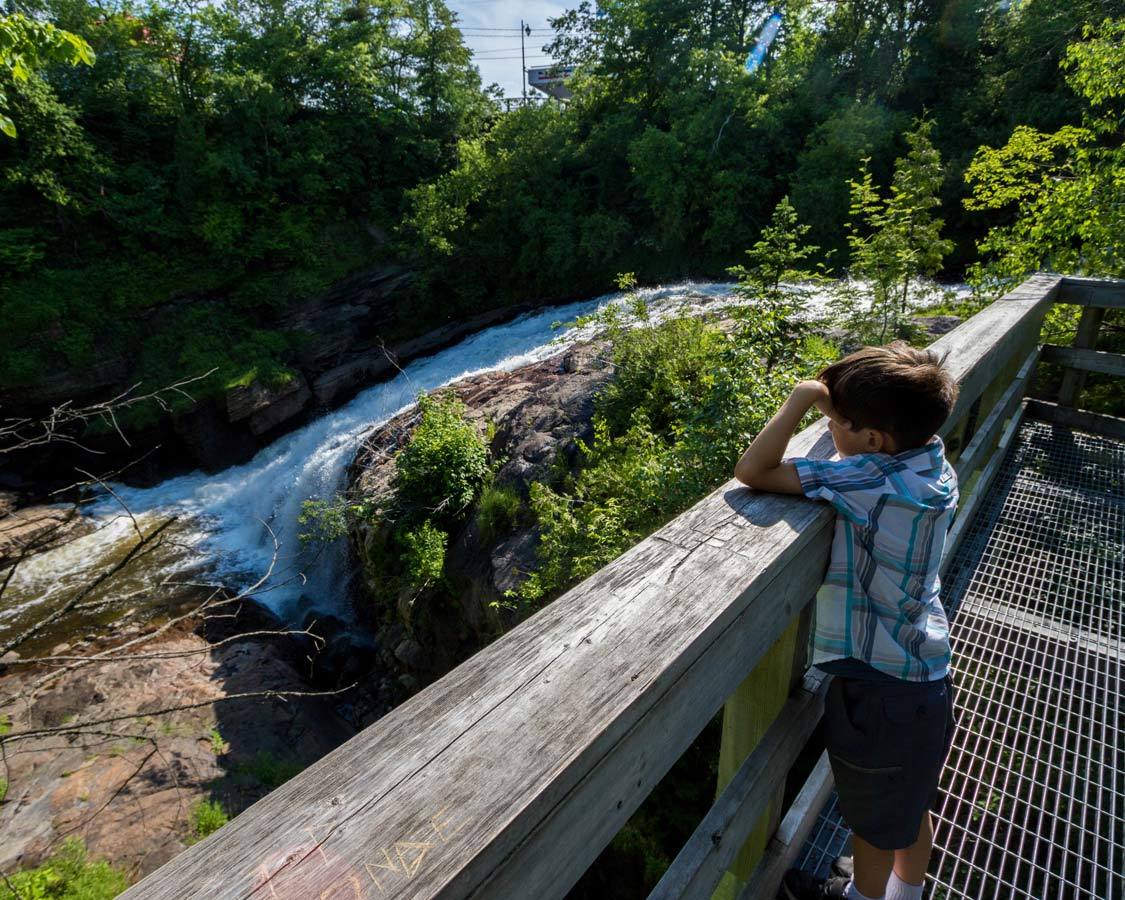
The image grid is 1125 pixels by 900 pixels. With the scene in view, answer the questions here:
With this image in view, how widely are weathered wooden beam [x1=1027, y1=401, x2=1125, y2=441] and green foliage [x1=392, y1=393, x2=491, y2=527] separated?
17.2 ft

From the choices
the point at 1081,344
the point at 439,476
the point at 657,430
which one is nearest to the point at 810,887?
the point at 1081,344

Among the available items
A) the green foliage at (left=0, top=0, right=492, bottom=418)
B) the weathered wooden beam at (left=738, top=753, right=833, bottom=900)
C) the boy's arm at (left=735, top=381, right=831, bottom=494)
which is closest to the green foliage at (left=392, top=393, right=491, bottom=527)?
the weathered wooden beam at (left=738, top=753, right=833, bottom=900)

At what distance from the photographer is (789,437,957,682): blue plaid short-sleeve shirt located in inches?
50.3

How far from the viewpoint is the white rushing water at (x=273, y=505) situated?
930cm

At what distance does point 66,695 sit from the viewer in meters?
7.09

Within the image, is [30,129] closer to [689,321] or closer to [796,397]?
[689,321]

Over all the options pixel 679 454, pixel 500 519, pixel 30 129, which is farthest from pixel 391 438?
pixel 30 129

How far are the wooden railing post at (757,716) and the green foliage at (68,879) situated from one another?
5.49 meters

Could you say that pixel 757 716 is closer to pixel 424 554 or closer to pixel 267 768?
pixel 424 554

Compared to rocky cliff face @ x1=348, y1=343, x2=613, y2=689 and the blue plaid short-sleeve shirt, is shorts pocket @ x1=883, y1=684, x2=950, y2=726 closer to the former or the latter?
the blue plaid short-sleeve shirt

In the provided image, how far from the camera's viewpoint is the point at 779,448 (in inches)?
51.8

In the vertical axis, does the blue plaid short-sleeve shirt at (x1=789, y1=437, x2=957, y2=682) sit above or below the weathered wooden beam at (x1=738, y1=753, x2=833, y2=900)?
above

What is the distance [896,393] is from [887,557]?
0.35 m

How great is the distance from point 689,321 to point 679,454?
11.1 ft
